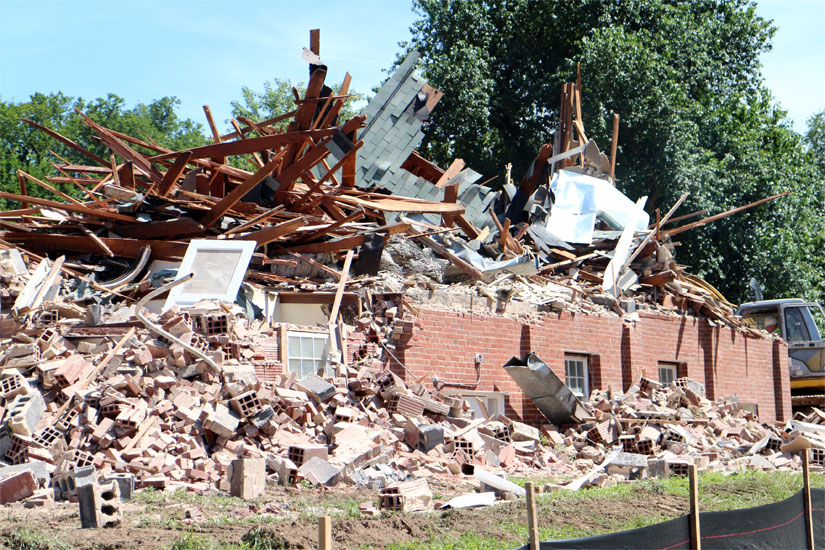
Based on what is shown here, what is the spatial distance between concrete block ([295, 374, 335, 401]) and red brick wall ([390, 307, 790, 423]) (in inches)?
66.1

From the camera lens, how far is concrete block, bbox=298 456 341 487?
380 inches

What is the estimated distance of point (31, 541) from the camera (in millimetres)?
6707

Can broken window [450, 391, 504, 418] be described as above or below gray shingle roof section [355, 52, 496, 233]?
below

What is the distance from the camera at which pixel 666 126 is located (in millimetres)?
27531

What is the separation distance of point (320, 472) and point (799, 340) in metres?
16.9

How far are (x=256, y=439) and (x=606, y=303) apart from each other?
340 inches

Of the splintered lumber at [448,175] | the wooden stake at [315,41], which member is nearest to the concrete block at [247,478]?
the wooden stake at [315,41]

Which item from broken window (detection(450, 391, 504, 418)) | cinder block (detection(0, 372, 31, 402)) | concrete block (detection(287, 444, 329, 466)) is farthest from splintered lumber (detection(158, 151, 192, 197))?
concrete block (detection(287, 444, 329, 466))

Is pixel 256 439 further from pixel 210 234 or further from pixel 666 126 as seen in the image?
pixel 666 126

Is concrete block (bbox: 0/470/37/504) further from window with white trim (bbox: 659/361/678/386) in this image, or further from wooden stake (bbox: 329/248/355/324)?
window with white trim (bbox: 659/361/678/386)

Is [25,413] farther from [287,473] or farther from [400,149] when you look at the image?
[400,149]

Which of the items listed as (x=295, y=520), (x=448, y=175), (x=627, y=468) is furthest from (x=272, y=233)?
(x=295, y=520)

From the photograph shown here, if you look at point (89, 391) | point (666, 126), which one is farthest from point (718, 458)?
point (666, 126)

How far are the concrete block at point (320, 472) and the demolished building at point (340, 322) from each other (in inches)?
1.6
